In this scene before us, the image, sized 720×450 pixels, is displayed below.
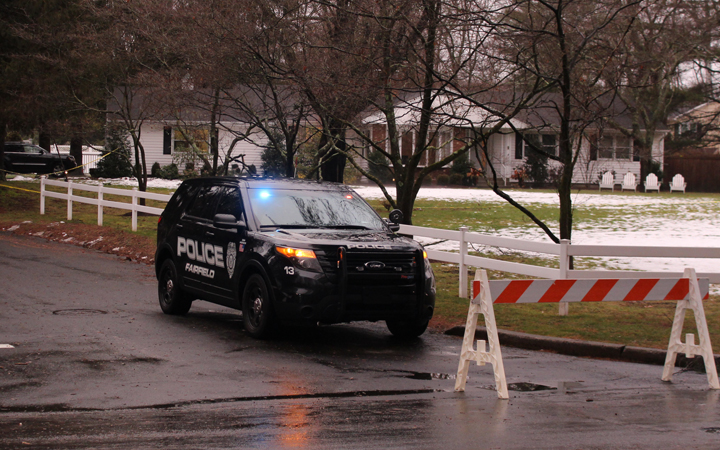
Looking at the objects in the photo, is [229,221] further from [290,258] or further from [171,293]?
[171,293]

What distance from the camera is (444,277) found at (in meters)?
15.1

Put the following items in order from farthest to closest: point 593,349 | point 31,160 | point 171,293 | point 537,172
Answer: point 537,172 → point 31,160 → point 171,293 → point 593,349

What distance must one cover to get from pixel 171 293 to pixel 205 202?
1299 millimetres

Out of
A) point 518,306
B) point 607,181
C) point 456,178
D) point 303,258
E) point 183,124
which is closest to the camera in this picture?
point 303,258

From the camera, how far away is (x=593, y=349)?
9.39 m

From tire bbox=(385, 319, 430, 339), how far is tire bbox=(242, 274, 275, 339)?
1420mm

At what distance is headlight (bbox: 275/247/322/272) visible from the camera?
29.6 feet

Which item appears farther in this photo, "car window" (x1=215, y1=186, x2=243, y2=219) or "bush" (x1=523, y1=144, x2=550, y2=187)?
"bush" (x1=523, y1=144, x2=550, y2=187)

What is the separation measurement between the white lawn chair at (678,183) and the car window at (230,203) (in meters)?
41.2

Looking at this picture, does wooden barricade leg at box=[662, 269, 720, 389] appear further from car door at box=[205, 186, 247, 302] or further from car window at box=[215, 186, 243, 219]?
car window at box=[215, 186, 243, 219]

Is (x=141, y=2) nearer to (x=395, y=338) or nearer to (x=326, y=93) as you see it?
(x=326, y=93)

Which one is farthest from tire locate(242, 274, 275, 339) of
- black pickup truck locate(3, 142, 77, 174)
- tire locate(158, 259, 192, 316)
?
black pickup truck locate(3, 142, 77, 174)

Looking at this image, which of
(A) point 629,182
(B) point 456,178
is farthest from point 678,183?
(B) point 456,178

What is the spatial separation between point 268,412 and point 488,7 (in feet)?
26.9
